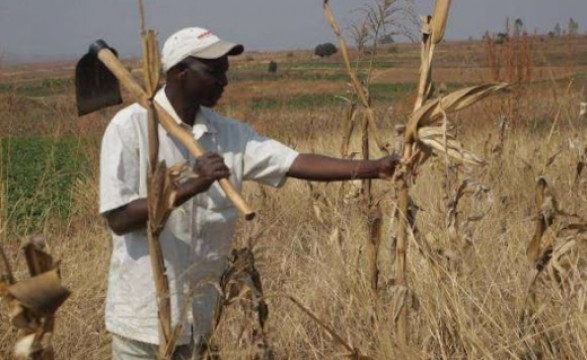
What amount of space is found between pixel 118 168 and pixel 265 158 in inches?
21.3

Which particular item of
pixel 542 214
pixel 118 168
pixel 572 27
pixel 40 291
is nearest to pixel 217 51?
pixel 118 168

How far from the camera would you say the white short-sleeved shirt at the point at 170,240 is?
7.22 feet

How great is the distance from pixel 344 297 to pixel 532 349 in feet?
2.68

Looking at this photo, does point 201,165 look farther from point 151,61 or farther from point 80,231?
point 80,231

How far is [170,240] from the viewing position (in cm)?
230

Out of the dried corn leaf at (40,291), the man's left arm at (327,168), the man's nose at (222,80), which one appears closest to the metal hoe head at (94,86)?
the man's nose at (222,80)

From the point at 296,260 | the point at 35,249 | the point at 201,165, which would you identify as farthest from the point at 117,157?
the point at 296,260

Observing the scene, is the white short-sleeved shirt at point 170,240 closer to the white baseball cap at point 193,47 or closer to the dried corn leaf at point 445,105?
the white baseball cap at point 193,47

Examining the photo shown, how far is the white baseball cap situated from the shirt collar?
10 cm

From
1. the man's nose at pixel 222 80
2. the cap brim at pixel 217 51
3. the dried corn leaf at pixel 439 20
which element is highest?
the dried corn leaf at pixel 439 20

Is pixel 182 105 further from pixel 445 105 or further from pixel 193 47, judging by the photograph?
pixel 445 105

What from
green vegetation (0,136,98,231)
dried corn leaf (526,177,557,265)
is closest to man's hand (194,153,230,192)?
dried corn leaf (526,177,557,265)

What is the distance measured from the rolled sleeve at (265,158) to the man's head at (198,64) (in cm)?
25

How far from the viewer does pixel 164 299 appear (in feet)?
6.11
